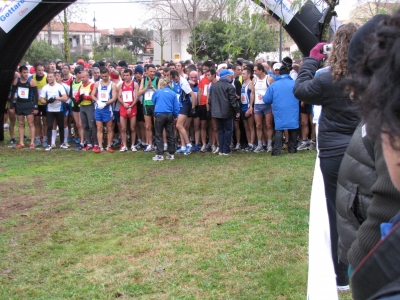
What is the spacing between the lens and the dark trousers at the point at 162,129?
11.5 meters

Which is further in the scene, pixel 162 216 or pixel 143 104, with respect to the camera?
pixel 143 104

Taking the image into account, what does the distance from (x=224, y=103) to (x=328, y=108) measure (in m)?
7.87

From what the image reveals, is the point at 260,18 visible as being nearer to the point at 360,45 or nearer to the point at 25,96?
the point at 360,45

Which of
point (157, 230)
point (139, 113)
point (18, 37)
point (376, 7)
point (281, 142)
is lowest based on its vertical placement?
point (157, 230)

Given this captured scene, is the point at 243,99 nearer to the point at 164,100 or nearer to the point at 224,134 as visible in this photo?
the point at 224,134

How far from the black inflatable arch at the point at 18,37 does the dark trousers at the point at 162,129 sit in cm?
405

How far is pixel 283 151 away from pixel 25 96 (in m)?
6.57

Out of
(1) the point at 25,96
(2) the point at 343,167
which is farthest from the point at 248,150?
(2) the point at 343,167

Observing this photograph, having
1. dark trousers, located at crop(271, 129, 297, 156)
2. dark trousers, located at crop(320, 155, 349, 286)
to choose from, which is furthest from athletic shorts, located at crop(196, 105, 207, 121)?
dark trousers, located at crop(320, 155, 349, 286)

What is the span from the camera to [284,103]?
1151cm

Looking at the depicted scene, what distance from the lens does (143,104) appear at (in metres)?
12.7

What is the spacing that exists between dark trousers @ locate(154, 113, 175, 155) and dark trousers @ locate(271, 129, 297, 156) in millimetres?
2303

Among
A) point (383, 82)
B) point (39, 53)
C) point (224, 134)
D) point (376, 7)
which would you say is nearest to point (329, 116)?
point (376, 7)

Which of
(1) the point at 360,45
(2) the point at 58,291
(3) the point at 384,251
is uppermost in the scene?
(1) the point at 360,45
